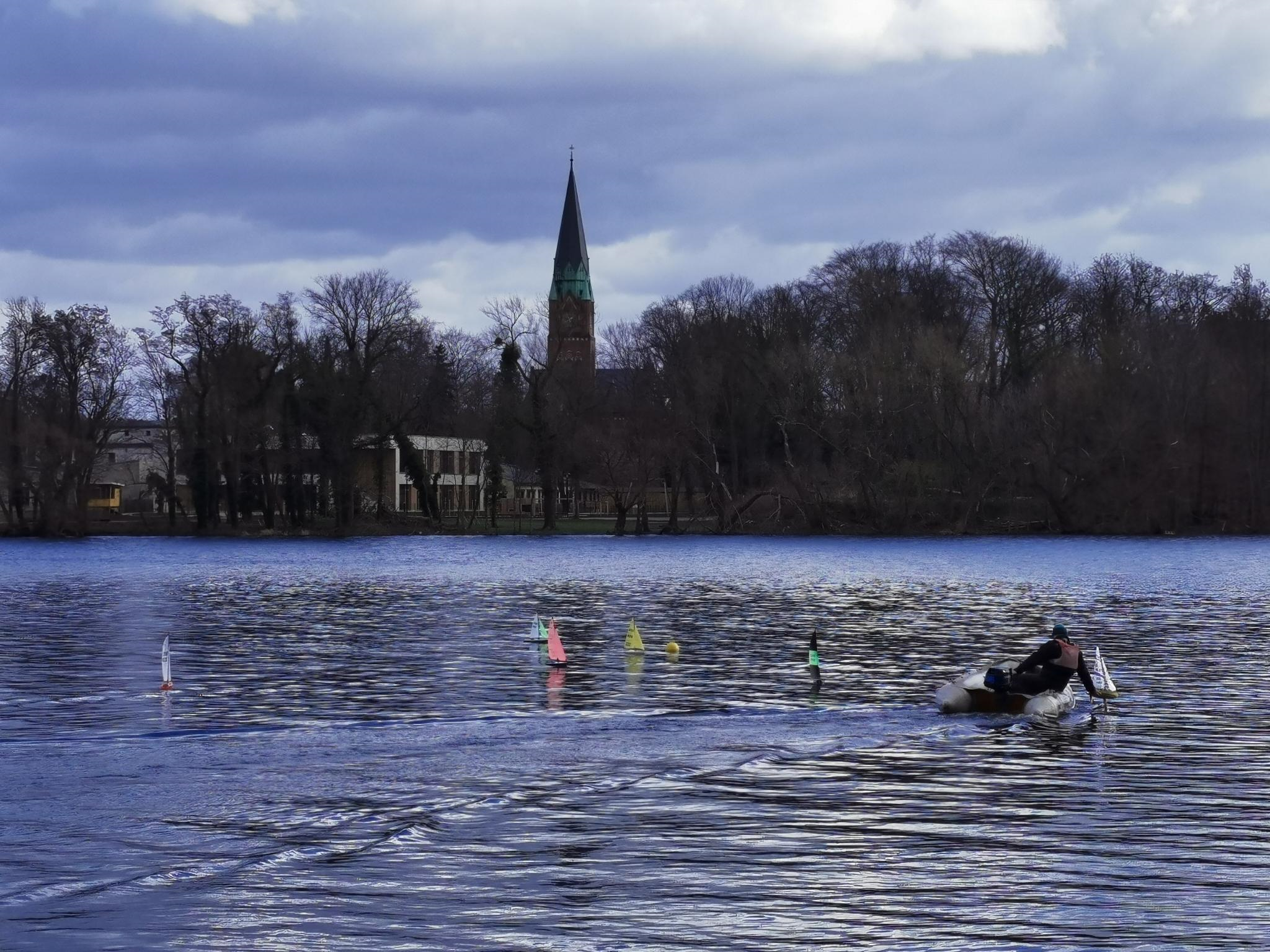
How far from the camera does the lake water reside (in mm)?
13758

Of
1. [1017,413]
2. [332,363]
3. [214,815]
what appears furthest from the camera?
[332,363]

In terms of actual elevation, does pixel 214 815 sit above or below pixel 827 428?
below

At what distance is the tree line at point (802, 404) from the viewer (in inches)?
4513

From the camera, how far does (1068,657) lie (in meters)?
25.7

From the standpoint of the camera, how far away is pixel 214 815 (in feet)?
59.6

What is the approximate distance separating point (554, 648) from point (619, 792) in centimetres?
1405

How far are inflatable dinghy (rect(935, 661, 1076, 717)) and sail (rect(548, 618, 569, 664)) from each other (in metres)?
9.11

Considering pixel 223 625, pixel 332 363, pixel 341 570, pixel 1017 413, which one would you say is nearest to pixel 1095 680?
pixel 223 625

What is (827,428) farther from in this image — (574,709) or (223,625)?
(574,709)

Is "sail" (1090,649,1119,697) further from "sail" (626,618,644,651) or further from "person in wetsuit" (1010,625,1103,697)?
"sail" (626,618,644,651)

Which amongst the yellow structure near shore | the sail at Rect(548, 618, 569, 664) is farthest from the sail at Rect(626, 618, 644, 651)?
the yellow structure near shore

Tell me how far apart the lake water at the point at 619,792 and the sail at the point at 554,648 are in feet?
3.63

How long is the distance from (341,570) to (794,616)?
3638cm

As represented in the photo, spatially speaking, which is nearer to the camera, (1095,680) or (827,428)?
(1095,680)
